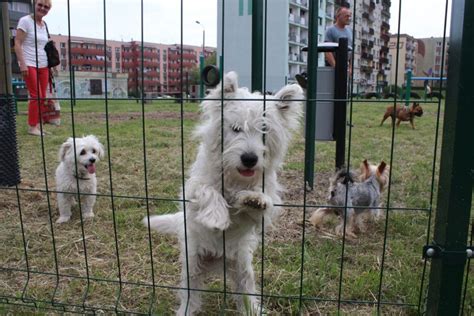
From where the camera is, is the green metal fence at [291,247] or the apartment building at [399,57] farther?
the apartment building at [399,57]

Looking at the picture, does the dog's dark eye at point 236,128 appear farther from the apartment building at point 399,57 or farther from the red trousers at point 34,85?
the red trousers at point 34,85

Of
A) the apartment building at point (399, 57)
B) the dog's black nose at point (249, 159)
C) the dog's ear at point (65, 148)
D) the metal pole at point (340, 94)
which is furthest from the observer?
the metal pole at point (340, 94)

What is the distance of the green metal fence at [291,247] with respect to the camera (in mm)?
1819

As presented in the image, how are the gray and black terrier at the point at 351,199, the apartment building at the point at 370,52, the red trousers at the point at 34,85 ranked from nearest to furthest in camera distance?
1. the apartment building at the point at 370,52
2. the gray and black terrier at the point at 351,199
3. the red trousers at the point at 34,85

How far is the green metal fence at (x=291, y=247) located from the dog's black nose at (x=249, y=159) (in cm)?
31

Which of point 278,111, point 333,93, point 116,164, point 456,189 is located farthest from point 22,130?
point 456,189

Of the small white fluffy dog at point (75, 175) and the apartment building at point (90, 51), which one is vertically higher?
the apartment building at point (90, 51)

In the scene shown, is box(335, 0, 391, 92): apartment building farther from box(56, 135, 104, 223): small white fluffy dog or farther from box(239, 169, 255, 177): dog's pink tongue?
box(56, 135, 104, 223): small white fluffy dog

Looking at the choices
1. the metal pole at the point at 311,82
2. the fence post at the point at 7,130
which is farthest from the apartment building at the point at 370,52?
the fence post at the point at 7,130

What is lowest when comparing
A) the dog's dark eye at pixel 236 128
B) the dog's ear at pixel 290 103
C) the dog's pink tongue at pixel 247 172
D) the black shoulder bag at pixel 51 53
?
the dog's pink tongue at pixel 247 172

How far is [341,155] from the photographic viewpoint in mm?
4809

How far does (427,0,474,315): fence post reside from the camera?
1.70m

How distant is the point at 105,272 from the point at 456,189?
2180 mm

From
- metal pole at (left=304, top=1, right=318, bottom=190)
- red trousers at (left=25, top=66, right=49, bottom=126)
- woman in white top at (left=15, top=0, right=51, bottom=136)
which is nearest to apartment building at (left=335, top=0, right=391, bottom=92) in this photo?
metal pole at (left=304, top=1, right=318, bottom=190)
